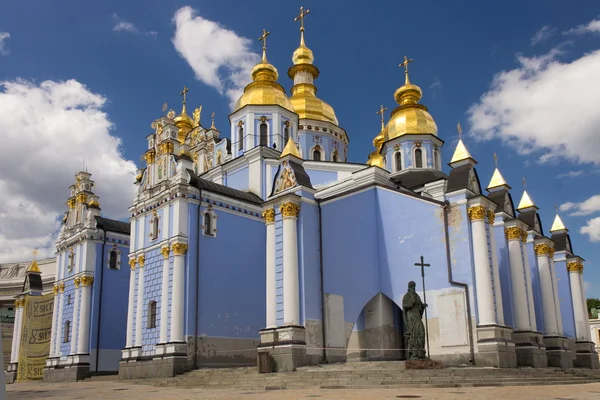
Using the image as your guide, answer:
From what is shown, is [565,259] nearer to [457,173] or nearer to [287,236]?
[457,173]

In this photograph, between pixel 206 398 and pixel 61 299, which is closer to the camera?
pixel 206 398

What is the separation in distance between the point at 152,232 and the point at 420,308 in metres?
10.7

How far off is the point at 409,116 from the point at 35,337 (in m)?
21.5

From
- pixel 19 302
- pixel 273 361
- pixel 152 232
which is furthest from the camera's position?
pixel 19 302

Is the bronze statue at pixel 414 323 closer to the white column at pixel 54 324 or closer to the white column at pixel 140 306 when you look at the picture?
the white column at pixel 140 306

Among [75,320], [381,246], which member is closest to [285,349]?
[381,246]

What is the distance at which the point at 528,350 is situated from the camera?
19.0 metres

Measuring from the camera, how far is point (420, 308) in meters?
15.0

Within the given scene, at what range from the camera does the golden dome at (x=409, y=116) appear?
2997 cm

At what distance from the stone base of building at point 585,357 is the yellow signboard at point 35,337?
2366 centimetres

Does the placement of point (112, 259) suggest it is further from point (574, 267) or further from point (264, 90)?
point (574, 267)

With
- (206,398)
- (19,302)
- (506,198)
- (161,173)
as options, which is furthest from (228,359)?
(19,302)

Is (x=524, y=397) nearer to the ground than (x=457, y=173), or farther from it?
nearer to the ground

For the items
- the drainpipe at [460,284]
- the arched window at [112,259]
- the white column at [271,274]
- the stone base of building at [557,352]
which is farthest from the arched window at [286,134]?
the stone base of building at [557,352]
